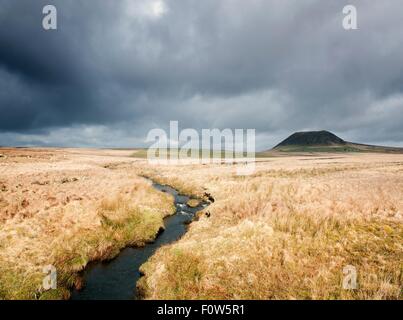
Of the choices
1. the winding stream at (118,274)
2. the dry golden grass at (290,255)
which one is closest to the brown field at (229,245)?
the dry golden grass at (290,255)

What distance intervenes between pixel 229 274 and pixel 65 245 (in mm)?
10348

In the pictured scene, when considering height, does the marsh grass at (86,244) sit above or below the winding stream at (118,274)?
above

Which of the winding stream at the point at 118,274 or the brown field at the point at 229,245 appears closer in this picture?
the brown field at the point at 229,245

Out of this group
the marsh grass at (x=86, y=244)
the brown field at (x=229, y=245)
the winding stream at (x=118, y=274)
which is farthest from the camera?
the winding stream at (x=118, y=274)

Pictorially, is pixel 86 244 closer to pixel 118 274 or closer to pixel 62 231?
pixel 62 231

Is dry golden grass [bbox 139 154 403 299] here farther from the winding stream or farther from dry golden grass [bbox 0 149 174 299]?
dry golden grass [bbox 0 149 174 299]

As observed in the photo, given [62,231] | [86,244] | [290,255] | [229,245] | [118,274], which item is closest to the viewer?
[290,255]

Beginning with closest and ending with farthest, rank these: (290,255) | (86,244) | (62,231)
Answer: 1. (290,255)
2. (86,244)
3. (62,231)

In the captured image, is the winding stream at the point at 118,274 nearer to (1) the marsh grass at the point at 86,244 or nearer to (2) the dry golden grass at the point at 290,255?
(1) the marsh grass at the point at 86,244

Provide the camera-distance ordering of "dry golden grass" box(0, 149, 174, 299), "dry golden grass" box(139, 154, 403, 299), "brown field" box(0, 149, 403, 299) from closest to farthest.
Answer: "dry golden grass" box(139, 154, 403, 299) → "brown field" box(0, 149, 403, 299) → "dry golden grass" box(0, 149, 174, 299)

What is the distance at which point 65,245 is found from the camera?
48.9 feet

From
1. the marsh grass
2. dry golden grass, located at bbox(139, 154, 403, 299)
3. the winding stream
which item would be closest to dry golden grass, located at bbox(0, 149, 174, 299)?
the marsh grass

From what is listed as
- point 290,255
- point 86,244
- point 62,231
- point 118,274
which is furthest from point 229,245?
point 62,231
